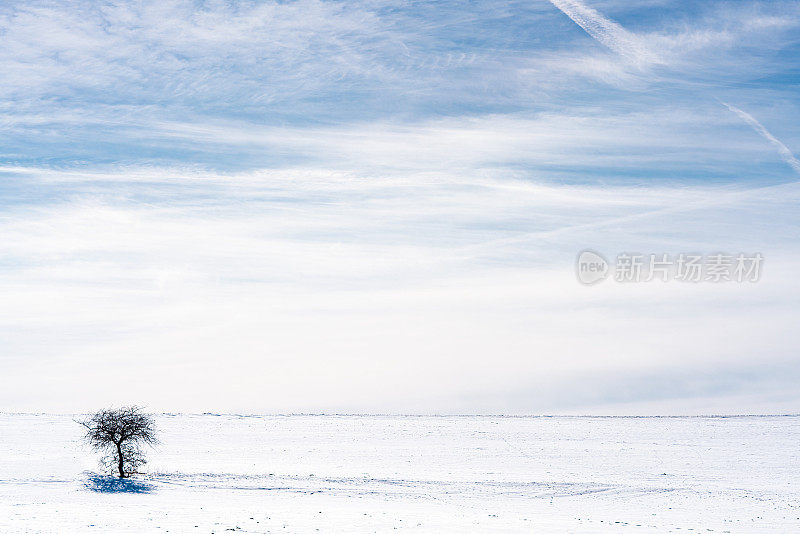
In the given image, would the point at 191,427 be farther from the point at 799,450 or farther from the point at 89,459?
the point at 799,450

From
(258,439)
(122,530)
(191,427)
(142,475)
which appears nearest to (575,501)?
(122,530)

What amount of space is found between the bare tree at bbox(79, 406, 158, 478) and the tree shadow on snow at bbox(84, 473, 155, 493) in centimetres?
144

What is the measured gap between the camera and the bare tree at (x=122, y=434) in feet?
144

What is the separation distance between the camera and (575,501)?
3944 centimetres

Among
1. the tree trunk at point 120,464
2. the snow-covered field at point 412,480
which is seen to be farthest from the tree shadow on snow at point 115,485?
the tree trunk at point 120,464

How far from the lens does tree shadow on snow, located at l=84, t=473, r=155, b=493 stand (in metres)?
38.4

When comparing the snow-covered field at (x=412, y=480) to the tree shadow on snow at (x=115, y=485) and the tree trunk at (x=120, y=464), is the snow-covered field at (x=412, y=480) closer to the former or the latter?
the tree shadow on snow at (x=115, y=485)

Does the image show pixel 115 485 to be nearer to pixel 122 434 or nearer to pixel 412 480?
pixel 122 434

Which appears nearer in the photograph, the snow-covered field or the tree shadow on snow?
the snow-covered field

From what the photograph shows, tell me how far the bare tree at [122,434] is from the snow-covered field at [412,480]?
156 cm

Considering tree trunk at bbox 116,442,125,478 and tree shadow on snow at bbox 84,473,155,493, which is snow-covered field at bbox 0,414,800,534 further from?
tree trunk at bbox 116,442,125,478

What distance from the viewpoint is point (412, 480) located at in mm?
44594

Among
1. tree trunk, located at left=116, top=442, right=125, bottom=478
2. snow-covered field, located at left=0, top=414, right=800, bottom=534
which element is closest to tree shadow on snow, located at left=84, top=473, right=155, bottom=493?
snow-covered field, located at left=0, top=414, right=800, bottom=534

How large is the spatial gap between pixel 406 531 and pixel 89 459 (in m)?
33.9
